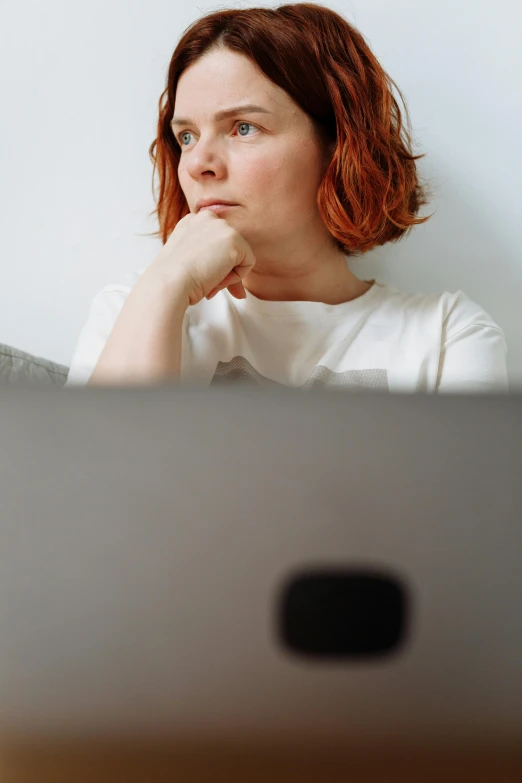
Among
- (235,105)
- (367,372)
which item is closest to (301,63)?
(235,105)

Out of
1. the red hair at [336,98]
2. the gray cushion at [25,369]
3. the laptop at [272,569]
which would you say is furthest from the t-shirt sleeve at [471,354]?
the laptop at [272,569]

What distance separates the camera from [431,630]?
0.82ft

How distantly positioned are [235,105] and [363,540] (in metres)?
1.06

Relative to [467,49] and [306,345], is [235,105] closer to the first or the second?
[306,345]

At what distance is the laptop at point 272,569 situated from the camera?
0.82 ft

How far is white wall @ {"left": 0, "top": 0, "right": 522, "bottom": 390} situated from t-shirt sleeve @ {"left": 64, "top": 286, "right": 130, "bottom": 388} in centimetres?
23

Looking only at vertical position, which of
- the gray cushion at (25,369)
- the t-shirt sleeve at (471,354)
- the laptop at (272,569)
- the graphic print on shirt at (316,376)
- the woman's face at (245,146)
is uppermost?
the woman's face at (245,146)

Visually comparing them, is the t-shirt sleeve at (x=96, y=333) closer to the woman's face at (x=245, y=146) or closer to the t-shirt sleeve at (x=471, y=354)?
the woman's face at (x=245, y=146)

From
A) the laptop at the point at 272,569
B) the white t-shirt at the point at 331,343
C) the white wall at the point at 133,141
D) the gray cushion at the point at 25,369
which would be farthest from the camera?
the white wall at the point at 133,141

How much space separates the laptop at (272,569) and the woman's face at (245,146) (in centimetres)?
100

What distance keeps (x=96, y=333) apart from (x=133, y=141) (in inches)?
19.0

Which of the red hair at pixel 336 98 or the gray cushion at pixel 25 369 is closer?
the gray cushion at pixel 25 369

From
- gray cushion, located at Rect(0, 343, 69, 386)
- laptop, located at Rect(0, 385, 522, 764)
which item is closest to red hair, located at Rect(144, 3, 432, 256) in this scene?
gray cushion, located at Rect(0, 343, 69, 386)

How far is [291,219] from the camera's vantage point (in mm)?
1245
